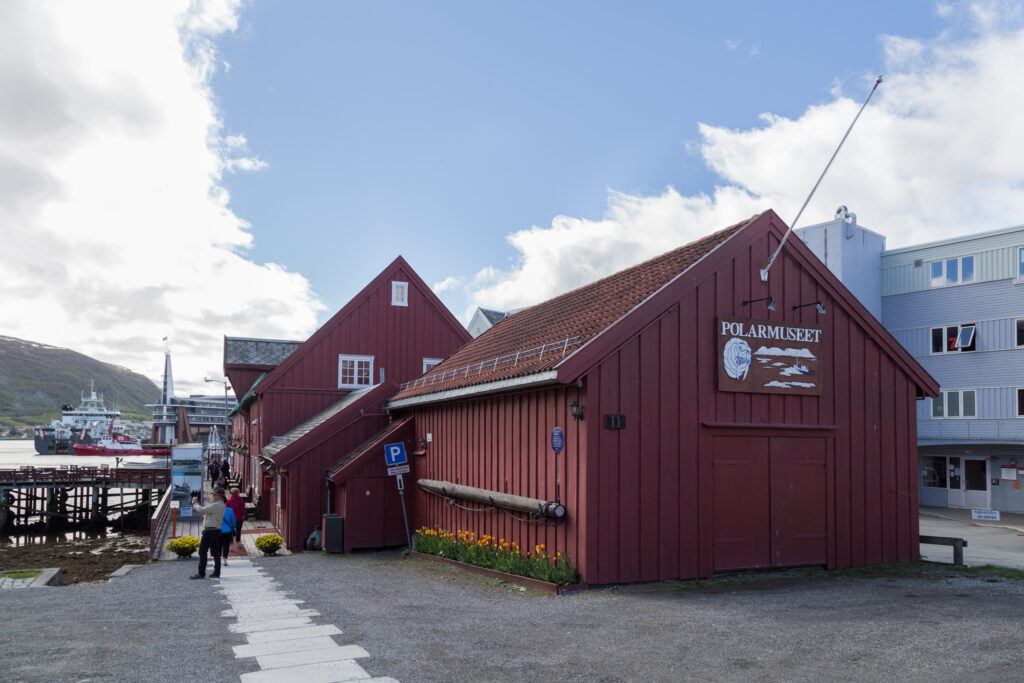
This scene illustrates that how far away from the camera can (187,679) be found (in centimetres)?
675

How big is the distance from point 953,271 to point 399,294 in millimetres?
24135

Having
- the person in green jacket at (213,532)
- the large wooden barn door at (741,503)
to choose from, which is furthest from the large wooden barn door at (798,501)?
the person in green jacket at (213,532)

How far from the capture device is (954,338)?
113ft

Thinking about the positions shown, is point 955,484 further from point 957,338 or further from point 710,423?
point 710,423

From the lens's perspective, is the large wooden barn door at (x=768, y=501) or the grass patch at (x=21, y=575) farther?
the grass patch at (x=21, y=575)

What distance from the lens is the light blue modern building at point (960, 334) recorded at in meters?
32.3

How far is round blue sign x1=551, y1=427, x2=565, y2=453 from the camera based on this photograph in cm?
1258

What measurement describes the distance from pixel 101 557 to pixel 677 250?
20029mm

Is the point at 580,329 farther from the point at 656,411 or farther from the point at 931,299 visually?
the point at 931,299

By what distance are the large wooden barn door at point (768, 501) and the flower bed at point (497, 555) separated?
274 cm

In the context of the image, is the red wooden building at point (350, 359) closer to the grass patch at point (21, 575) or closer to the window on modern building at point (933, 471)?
the grass patch at point (21, 575)

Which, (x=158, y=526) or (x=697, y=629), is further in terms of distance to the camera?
(x=158, y=526)

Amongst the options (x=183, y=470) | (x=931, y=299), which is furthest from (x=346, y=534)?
(x=931, y=299)

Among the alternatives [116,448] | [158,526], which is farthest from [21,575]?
[116,448]
